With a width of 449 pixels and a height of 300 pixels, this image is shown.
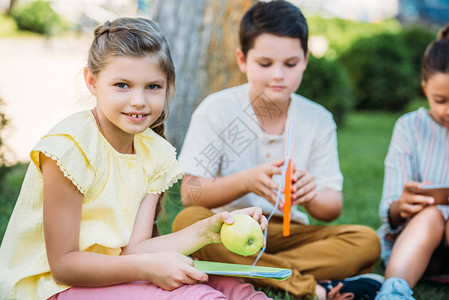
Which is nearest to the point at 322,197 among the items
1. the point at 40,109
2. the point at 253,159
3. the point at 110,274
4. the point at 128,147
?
the point at 253,159

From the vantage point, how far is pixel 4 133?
139 inches

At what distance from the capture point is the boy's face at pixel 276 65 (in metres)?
2.42

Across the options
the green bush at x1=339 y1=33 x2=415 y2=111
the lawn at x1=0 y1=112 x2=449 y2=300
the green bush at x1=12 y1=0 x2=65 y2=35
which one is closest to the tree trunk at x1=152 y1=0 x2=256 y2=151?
the lawn at x1=0 y1=112 x2=449 y2=300

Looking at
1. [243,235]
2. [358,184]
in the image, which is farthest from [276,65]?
[358,184]

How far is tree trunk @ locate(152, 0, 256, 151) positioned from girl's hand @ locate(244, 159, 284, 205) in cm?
214

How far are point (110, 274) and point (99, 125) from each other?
20.1 inches

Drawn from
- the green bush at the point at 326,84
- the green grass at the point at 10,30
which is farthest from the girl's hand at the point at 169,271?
the green grass at the point at 10,30

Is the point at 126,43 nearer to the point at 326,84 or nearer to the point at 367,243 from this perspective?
the point at 367,243

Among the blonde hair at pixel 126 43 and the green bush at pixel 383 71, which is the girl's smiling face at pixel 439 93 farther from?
the green bush at pixel 383 71

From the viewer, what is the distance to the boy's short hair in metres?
2.46

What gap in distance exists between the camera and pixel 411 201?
2416 millimetres

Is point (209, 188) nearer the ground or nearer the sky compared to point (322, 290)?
nearer the sky

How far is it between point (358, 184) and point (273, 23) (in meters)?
2.73

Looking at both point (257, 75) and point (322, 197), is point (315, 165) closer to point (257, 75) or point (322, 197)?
A: point (322, 197)
